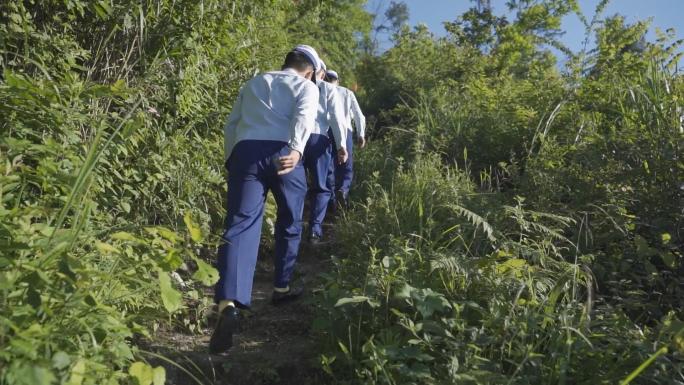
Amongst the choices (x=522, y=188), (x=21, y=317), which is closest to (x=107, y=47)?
(x=21, y=317)

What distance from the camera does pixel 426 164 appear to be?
469 cm

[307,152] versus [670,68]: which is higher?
[670,68]

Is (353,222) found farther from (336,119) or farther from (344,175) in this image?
(344,175)

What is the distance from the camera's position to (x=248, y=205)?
9.91ft

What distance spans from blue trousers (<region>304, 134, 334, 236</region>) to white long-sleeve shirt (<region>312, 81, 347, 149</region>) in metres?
0.12

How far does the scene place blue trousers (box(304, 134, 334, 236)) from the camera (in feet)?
15.5

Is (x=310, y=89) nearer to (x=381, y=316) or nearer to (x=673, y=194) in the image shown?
(x=381, y=316)

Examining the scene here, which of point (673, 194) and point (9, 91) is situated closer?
point (9, 91)

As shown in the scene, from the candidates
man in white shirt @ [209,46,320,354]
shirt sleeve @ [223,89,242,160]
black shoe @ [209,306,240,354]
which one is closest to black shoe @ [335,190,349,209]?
man in white shirt @ [209,46,320,354]

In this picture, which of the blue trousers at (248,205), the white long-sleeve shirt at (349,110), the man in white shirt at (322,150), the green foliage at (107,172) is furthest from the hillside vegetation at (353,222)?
the white long-sleeve shirt at (349,110)

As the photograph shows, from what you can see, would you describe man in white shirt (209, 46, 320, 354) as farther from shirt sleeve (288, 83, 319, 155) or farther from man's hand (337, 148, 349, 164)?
man's hand (337, 148, 349, 164)

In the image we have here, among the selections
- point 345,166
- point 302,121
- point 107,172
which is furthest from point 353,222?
point 107,172

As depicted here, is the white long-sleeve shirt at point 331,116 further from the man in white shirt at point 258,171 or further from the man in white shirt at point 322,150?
the man in white shirt at point 258,171

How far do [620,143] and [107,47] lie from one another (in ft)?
11.3
